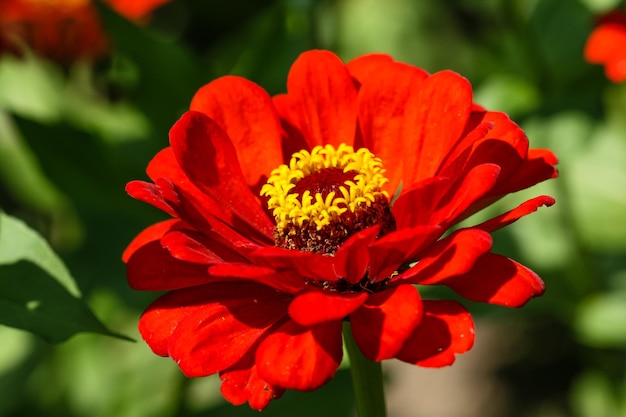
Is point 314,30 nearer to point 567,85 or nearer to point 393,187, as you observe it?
point 567,85

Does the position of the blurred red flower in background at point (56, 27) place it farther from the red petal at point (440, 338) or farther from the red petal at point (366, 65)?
the red petal at point (440, 338)

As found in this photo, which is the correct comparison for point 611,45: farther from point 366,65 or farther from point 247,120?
point 247,120

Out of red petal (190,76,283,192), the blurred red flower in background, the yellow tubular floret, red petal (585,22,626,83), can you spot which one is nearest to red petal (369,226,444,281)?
the yellow tubular floret

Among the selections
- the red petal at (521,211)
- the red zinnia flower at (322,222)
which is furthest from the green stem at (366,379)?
the red petal at (521,211)

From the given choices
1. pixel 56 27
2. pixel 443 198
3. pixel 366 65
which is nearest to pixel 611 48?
pixel 366 65

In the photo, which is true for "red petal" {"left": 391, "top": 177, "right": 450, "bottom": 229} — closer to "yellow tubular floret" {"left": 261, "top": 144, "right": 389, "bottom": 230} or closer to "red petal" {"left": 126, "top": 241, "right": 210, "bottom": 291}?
"yellow tubular floret" {"left": 261, "top": 144, "right": 389, "bottom": 230}

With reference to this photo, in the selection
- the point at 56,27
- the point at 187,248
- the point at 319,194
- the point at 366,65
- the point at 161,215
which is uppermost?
the point at 56,27
